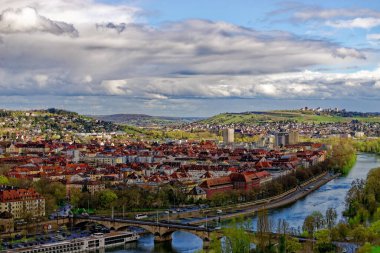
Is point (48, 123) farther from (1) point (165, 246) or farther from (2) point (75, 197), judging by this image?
(1) point (165, 246)

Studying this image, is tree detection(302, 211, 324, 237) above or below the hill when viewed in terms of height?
below

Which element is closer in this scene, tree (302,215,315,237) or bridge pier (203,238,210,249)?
tree (302,215,315,237)

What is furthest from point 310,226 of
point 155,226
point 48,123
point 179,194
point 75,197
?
point 48,123

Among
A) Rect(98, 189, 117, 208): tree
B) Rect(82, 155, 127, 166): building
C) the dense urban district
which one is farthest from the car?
Rect(82, 155, 127, 166): building

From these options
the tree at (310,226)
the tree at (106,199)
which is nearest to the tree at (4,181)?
the tree at (106,199)

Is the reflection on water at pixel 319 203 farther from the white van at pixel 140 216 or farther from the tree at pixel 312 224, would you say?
the white van at pixel 140 216

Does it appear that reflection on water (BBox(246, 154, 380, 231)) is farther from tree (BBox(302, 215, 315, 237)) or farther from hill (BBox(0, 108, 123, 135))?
hill (BBox(0, 108, 123, 135))
